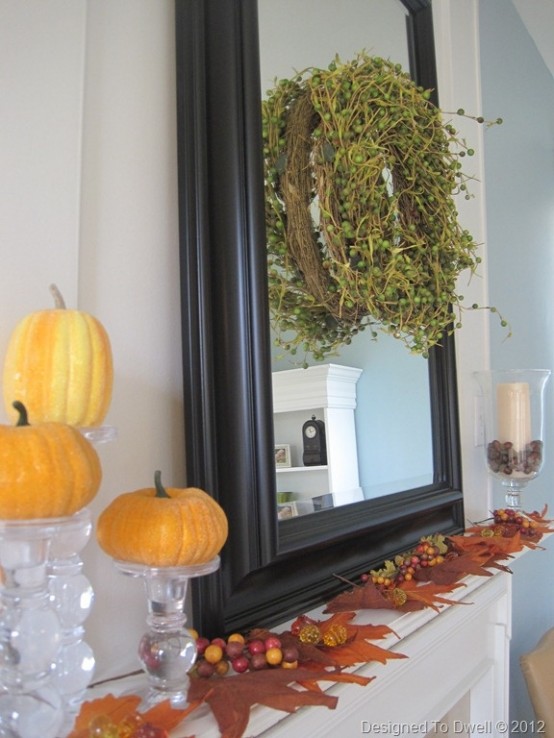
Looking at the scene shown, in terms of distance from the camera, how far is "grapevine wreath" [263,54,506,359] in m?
0.84

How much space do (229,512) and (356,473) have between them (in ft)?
1.09

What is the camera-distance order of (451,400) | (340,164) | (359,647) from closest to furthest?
→ (359,647) < (340,164) < (451,400)

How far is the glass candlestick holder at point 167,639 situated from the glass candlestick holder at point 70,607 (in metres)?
0.04

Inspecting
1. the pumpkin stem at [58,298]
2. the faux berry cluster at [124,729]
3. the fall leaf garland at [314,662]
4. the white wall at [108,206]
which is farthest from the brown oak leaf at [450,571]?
the pumpkin stem at [58,298]

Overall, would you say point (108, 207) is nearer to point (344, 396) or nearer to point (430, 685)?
point (344, 396)

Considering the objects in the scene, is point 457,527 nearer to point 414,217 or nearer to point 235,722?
point 414,217

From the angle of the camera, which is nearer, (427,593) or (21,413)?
(21,413)

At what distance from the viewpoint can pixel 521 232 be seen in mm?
1946

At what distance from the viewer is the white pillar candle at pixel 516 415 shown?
1266 millimetres

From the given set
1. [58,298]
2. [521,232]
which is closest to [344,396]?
[58,298]

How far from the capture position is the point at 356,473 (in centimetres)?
93

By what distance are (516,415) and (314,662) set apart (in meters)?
0.83

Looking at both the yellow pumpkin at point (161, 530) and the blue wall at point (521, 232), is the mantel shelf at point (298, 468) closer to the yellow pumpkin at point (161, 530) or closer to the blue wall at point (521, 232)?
the yellow pumpkin at point (161, 530)

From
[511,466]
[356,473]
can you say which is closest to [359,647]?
[356,473]
